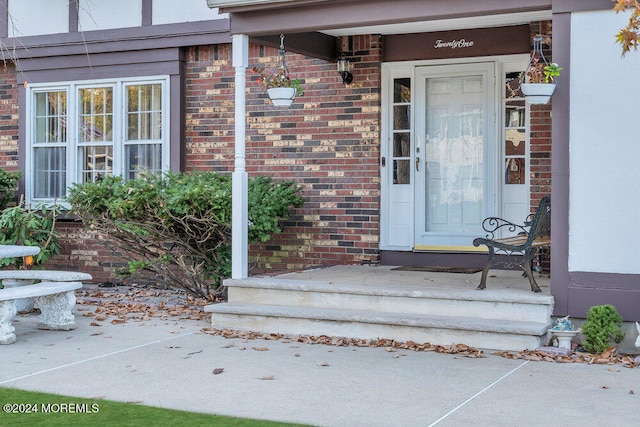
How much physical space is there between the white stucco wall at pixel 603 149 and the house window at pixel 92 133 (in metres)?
6.05

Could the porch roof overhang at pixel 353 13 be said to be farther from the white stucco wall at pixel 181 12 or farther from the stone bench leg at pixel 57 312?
the stone bench leg at pixel 57 312

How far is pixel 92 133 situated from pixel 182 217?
146 inches

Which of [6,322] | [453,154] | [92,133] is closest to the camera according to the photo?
[6,322]

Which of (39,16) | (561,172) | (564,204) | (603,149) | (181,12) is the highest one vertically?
(39,16)

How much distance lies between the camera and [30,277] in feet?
32.8

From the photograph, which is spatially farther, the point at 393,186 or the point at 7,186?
the point at 7,186

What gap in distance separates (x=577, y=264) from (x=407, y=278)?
2.17 metres

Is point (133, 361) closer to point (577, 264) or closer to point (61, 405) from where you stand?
point (61, 405)

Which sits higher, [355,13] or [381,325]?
[355,13]

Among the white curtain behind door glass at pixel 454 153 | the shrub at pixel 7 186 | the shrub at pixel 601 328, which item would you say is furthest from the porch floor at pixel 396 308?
the shrub at pixel 7 186

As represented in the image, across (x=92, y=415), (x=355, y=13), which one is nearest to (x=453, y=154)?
(x=355, y=13)

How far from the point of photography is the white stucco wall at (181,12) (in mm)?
12251

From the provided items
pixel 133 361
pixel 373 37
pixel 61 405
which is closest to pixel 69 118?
pixel 373 37

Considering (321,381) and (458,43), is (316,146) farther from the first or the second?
(321,381)
